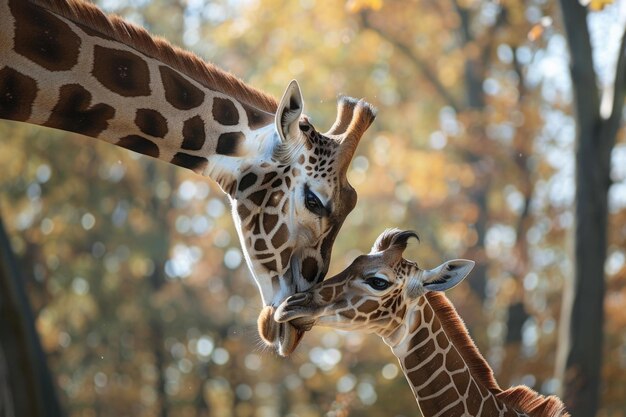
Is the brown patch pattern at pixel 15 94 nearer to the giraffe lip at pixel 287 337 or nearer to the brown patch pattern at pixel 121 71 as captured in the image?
the brown patch pattern at pixel 121 71

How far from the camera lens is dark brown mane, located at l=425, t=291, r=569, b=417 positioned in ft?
21.9

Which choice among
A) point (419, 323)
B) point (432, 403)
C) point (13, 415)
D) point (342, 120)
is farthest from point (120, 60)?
point (13, 415)

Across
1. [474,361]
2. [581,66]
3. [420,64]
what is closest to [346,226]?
[420,64]

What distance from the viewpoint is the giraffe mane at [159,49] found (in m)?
6.25

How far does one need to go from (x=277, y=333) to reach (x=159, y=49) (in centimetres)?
185

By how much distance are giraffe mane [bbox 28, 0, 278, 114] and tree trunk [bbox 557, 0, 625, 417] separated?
6.33 metres

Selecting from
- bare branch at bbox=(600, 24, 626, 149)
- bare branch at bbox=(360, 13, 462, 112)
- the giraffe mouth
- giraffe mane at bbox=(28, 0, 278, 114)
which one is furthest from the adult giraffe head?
bare branch at bbox=(360, 13, 462, 112)

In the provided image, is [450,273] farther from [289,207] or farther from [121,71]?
[121,71]

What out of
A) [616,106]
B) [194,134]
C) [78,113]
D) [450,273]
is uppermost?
[616,106]

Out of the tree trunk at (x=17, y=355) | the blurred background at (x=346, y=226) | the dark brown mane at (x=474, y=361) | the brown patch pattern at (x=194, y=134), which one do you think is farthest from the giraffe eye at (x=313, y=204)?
the blurred background at (x=346, y=226)

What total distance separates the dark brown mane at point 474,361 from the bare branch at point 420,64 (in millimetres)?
18347

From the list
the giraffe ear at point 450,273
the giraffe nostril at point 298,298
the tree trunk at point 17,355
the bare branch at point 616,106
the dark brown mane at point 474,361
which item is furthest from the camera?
the bare branch at point 616,106

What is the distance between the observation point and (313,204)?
20.9 feet

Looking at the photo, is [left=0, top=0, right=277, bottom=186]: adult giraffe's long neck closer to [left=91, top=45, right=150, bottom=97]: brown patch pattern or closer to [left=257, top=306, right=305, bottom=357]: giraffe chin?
[left=91, top=45, right=150, bottom=97]: brown patch pattern
